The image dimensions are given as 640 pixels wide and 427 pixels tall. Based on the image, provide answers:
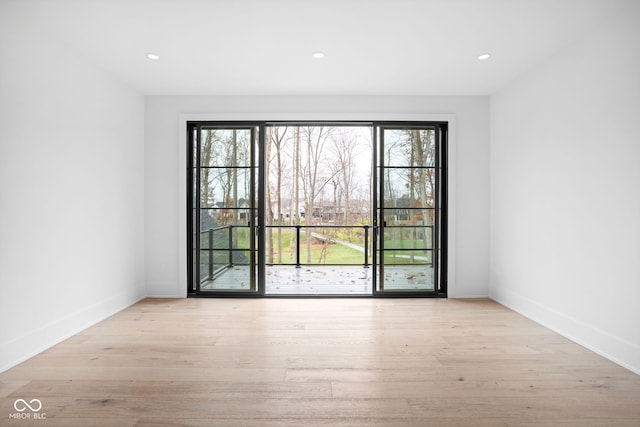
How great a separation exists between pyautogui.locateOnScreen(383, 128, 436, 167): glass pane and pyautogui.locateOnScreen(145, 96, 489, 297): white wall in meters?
0.26

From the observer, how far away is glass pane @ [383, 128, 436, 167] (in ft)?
15.0

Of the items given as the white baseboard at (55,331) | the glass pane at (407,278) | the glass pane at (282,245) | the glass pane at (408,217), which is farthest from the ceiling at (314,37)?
the glass pane at (282,245)

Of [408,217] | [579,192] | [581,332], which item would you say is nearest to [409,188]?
[408,217]

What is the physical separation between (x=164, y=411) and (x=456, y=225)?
12.4ft

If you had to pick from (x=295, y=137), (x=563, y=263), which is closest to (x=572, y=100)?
(x=563, y=263)

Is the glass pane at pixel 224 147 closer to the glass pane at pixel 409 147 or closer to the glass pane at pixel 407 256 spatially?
the glass pane at pixel 409 147

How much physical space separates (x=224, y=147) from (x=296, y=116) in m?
1.02

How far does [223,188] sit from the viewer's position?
4.60 m

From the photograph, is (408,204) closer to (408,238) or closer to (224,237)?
(408,238)

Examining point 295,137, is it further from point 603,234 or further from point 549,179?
point 603,234

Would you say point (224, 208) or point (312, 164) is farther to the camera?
point (312, 164)

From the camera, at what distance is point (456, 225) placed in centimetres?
454

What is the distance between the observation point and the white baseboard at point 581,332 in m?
2.62

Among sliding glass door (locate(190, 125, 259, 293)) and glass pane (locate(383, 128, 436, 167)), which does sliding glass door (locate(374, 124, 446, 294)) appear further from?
sliding glass door (locate(190, 125, 259, 293))
